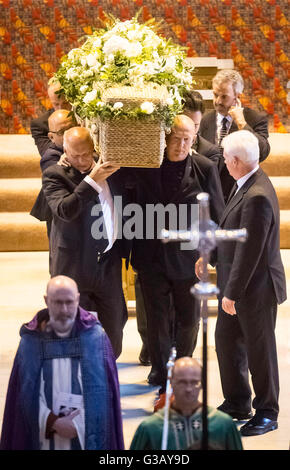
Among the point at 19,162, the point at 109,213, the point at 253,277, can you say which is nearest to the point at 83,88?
the point at 109,213

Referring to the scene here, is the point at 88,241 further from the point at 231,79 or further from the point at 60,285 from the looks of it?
the point at 231,79

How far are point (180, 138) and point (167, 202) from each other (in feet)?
1.22

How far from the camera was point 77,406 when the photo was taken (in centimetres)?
357

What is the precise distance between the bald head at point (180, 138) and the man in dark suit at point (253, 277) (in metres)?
0.25

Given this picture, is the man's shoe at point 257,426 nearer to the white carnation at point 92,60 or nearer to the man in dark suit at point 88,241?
the man in dark suit at point 88,241

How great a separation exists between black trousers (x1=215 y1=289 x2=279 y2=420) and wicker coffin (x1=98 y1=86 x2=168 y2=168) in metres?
0.87

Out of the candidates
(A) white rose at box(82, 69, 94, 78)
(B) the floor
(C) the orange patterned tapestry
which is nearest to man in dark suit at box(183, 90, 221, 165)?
(A) white rose at box(82, 69, 94, 78)

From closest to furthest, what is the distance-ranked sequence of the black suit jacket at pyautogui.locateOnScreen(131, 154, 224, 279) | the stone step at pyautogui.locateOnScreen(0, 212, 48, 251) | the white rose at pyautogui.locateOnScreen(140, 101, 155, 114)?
the white rose at pyautogui.locateOnScreen(140, 101, 155, 114) < the black suit jacket at pyautogui.locateOnScreen(131, 154, 224, 279) < the stone step at pyautogui.locateOnScreen(0, 212, 48, 251)

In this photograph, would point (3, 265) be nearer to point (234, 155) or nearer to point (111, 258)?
point (111, 258)

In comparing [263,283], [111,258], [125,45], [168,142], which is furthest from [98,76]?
[263,283]

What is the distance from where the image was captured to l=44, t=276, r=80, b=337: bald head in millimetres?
3496

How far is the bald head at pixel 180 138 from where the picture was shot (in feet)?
15.2

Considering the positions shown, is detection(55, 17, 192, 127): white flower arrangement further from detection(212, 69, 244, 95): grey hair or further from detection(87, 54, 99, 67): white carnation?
detection(212, 69, 244, 95): grey hair

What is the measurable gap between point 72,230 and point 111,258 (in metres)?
0.25
